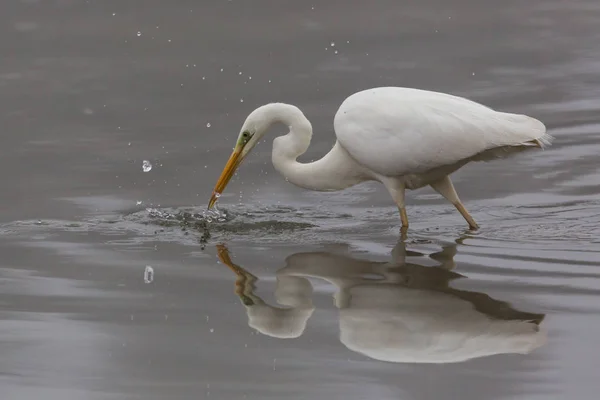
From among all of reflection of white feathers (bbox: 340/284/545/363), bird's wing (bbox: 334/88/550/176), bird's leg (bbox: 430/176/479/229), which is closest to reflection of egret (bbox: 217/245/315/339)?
reflection of white feathers (bbox: 340/284/545/363)

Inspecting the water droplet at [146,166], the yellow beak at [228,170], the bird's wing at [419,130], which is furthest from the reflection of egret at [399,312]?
the water droplet at [146,166]

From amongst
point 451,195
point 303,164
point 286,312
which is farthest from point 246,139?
point 286,312

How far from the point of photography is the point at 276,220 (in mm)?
10906

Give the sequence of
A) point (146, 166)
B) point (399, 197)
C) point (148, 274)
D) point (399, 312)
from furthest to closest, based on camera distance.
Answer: point (146, 166), point (399, 197), point (148, 274), point (399, 312)

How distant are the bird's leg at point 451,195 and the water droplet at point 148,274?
8.57ft

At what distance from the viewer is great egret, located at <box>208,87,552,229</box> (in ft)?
32.2

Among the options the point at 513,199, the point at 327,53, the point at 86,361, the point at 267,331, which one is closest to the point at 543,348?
the point at 267,331

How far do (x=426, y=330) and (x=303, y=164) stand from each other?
3.55 m

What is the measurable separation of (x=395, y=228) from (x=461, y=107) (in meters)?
1.16

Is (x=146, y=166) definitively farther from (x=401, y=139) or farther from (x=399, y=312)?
(x=399, y=312)

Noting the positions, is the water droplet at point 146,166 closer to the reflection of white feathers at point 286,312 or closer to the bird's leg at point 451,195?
the bird's leg at point 451,195

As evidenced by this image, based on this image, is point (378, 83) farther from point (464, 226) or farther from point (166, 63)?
point (464, 226)

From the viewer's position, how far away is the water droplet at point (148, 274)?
891 cm

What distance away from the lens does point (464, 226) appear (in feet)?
34.8
